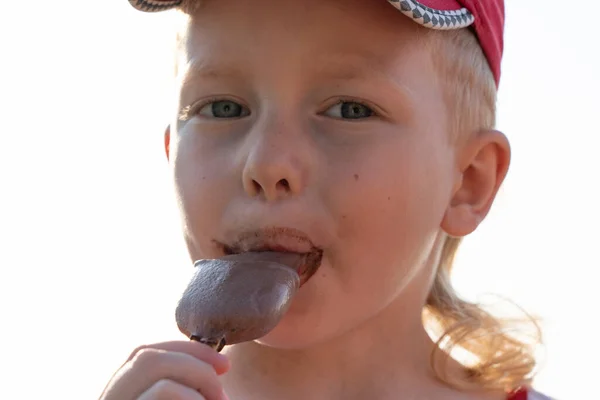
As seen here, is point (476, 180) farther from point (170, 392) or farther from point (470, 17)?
point (170, 392)

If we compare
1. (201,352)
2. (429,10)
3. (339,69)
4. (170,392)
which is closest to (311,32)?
(339,69)

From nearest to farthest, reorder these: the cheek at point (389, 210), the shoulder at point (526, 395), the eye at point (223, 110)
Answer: the cheek at point (389, 210)
the eye at point (223, 110)
the shoulder at point (526, 395)

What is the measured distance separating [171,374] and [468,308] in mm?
1617

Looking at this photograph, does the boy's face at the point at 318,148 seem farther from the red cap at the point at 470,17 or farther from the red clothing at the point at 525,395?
the red clothing at the point at 525,395

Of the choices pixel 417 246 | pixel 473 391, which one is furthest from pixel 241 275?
pixel 473 391

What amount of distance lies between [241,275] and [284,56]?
21.8 inches

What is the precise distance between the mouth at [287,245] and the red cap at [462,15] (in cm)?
63

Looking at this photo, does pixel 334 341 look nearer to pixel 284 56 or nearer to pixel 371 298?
pixel 371 298

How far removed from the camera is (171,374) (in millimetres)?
2062

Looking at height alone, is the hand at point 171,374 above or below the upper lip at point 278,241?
below

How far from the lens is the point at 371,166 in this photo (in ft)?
8.33

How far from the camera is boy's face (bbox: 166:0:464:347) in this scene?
247 cm

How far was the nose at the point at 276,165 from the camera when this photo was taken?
241 centimetres

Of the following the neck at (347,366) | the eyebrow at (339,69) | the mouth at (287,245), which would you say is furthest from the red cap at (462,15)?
the neck at (347,366)
